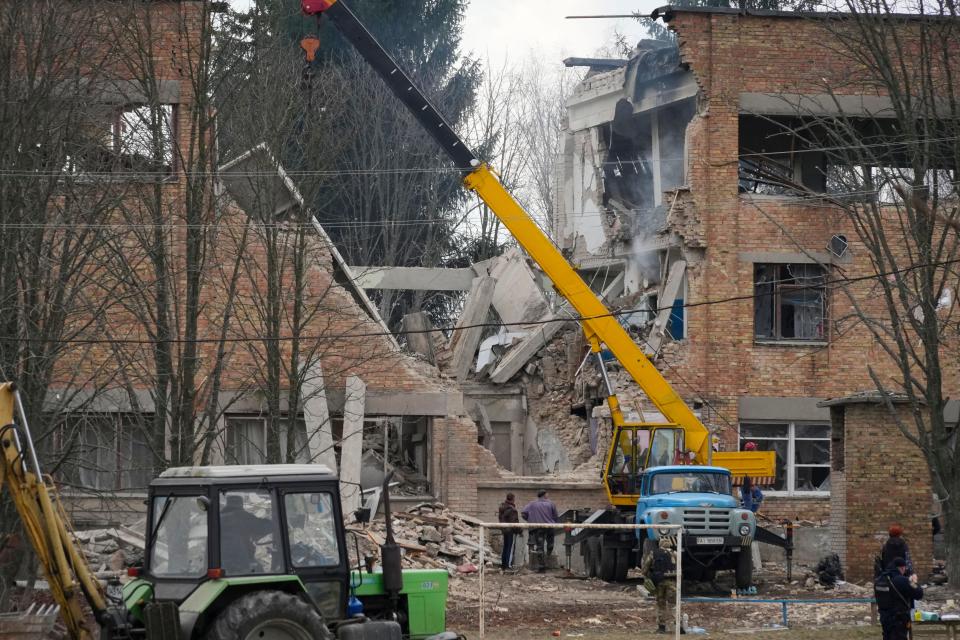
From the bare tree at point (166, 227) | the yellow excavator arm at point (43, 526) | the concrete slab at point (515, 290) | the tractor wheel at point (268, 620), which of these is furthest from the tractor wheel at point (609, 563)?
the yellow excavator arm at point (43, 526)

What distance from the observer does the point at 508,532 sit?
23797mm

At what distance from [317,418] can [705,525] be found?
881 cm

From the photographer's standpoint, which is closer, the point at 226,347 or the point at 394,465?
the point at 226,347

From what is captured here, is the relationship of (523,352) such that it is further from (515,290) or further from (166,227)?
(166,227)

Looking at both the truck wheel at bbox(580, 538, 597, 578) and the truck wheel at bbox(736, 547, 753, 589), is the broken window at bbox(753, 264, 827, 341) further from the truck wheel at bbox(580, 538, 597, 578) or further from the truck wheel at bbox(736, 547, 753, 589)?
the truck wheel at bbox(736, 547, 753, 589)

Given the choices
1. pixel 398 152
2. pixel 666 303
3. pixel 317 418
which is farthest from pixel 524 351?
pixel 398 152

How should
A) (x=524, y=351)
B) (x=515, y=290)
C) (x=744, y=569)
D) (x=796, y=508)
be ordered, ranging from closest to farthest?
(x=744, y=569)
(x=796, y=508)
(x=524, y=351)
(x=515, y=290)

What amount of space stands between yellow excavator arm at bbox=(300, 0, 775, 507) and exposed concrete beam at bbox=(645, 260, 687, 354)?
4845 mm

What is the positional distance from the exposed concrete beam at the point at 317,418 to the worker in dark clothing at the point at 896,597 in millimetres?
13311

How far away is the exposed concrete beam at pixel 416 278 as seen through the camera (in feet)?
101

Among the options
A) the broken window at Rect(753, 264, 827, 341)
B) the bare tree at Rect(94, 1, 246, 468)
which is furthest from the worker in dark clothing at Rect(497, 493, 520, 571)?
the broken window at Rect(753, 264, 827, 341)

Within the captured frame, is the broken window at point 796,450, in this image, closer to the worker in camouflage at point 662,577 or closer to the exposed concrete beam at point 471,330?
the exposed concrete beam at point 471,330

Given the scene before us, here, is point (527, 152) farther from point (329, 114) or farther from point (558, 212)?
point (329, 114)

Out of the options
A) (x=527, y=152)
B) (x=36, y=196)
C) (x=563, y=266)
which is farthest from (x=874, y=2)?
(x=527, y=152)
